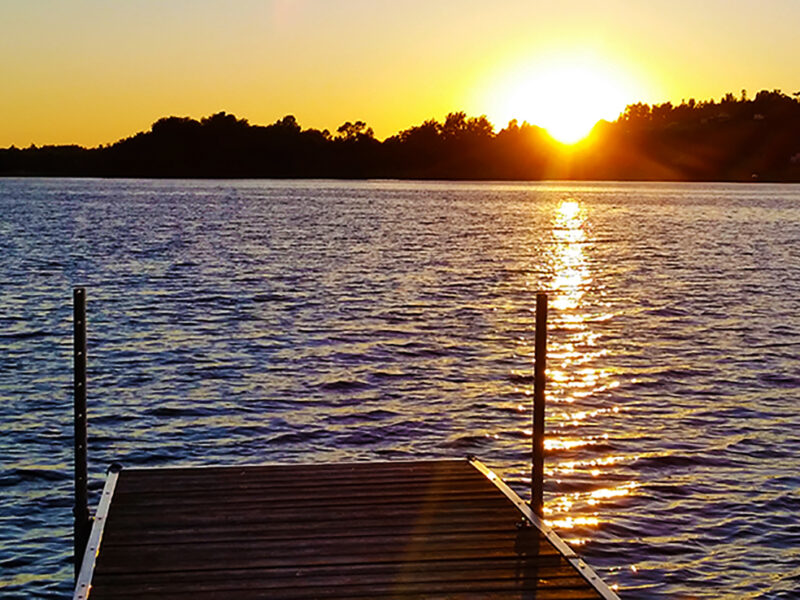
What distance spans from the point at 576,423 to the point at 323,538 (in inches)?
392

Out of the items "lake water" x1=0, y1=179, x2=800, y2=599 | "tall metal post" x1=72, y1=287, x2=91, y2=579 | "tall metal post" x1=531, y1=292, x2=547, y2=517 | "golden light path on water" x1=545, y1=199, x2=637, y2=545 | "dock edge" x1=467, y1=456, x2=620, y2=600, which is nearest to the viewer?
"dock edge" x1=467, y1=456, x2=620, y2=600

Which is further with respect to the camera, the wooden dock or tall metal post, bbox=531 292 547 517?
tall metal post, bbox=531 292 547 517

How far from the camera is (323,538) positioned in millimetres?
8297

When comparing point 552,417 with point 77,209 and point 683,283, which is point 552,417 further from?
point 77,209

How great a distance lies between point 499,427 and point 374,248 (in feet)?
146

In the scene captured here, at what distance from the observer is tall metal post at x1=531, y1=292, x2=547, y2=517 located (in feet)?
31.4

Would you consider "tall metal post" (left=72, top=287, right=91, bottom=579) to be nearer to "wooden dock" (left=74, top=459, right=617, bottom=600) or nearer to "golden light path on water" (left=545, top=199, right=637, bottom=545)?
"wooden dock" (left=74, top=459, right=617, bottom=600)

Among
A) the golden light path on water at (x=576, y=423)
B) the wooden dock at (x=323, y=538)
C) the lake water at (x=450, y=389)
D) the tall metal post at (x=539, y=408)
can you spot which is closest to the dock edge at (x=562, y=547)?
the wooden dock at (x=323, y=538)

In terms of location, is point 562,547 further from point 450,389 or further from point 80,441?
point 450,389

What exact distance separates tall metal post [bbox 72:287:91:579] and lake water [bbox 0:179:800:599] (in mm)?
1231

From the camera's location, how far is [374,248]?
61.4m

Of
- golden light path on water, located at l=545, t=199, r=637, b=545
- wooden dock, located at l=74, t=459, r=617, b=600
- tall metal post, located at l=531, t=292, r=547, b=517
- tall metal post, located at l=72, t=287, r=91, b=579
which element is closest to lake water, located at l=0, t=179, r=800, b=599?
golden light path on water, located at l=545, t=199, r=637, b=545

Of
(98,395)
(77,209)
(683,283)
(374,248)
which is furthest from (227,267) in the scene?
(77,209)

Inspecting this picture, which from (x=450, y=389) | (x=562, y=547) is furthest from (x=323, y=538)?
(x=450, y=389)
